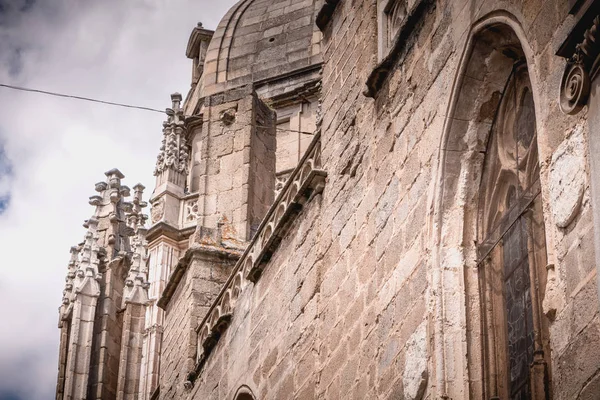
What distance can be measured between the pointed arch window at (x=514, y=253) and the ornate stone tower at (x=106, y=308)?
1944 cm

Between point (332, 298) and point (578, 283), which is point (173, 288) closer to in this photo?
point (332, 298)

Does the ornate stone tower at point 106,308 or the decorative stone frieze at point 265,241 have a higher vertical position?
the ornate stone tower at point 106,308

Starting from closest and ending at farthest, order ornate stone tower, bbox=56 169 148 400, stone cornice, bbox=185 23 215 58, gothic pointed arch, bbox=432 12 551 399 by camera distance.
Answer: gothic pointed arch, bbox=432 12 551 399 → ornate stone tower, bbox=56 169 148 400 → stone cornice, bbox=185 23 215 58

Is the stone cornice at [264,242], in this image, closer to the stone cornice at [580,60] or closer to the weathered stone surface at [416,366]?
the weathered stone surface at [416,366]

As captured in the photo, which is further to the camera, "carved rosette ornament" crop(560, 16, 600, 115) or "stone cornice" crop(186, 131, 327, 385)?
"stone cornice" crop(186, 131, 327, 385)

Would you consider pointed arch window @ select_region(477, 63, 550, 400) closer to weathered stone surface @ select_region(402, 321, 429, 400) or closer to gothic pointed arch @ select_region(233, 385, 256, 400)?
weathered stone surface @ select_region(402, 321, 429, 400)

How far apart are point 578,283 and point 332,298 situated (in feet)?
11.7

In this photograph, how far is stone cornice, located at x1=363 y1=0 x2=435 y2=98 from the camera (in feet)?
32.0

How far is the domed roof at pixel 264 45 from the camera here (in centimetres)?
2939

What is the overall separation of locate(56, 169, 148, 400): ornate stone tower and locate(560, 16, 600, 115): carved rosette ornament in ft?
68.8

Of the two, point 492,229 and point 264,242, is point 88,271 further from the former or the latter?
point 492,229

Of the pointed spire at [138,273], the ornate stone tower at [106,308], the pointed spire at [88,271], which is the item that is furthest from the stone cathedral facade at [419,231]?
the pointed spire at [88,271]

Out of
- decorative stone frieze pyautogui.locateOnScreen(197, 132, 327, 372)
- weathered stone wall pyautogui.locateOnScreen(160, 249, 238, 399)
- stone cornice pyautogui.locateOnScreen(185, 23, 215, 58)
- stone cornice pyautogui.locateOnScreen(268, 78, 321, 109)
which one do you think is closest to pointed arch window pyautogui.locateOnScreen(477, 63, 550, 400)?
decorative stone frieze pyautogui.locateOnScreen(197, 132, 327, 372)

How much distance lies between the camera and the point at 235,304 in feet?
43.2
